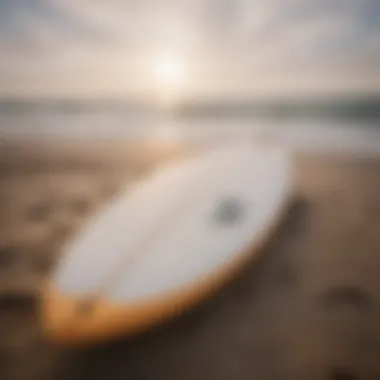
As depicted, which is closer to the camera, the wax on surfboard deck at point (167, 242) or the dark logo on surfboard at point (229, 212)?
the wax on surfboard deck at point (167, 242)

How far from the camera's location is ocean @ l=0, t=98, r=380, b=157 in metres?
1.26

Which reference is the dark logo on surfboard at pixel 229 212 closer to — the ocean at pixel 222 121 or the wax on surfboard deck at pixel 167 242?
the wax on surfboard deck at pixel 167 242

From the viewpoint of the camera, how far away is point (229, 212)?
1.22 m

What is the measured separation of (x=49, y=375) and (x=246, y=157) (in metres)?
0.54

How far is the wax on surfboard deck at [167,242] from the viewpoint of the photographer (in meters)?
1.07

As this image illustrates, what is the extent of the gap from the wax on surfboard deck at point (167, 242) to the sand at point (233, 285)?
0.10ft

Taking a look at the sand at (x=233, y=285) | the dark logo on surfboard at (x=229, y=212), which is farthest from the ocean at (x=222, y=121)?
the dark logo on surfboard at (x=229, y=212)

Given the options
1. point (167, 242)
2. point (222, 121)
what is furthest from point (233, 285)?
point (222, 121)

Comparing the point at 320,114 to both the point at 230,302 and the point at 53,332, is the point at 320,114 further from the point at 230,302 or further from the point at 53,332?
the point at 53,332

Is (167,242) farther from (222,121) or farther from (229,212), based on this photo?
(222,121)

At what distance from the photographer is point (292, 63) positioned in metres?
1.26

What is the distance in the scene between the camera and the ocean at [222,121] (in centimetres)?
126

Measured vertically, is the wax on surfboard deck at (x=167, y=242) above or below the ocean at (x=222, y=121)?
below

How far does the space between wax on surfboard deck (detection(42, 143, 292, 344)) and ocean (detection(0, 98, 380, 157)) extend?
0.04 m
